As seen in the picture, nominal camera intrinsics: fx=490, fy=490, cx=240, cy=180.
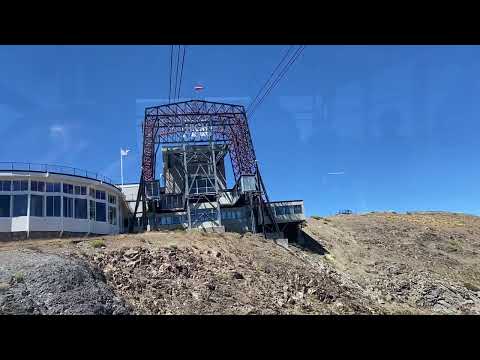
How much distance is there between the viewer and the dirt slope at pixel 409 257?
1133 inches

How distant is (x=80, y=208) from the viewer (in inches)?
1104

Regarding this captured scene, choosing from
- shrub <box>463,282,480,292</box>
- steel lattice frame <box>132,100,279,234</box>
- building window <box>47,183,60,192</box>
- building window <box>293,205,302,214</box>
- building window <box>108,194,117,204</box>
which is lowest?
shrub <box>463,282,480,292</box>

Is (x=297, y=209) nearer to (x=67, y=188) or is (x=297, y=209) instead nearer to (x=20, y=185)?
(x=67, y=188)

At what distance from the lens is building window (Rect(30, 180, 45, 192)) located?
25956mm

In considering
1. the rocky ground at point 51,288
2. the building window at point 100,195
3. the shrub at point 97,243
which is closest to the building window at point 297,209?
the building window at point 100,195

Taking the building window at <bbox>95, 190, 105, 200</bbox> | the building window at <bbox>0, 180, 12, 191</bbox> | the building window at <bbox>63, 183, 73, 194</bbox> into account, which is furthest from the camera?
the building window at <bbox>95, 190, 105, 200</bbox>

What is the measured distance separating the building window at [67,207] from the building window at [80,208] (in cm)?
41

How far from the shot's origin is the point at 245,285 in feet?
67.3

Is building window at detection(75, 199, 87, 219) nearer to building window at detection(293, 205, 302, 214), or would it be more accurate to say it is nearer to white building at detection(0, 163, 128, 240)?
white building at detection(0, 163, 128, 240)

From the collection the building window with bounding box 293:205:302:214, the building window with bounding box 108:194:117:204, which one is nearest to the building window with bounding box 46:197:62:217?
the building window with bounding box 108:194:117:204

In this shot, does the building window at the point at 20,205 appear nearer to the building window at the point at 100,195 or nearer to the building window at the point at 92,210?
the building window at the point at 92,210
